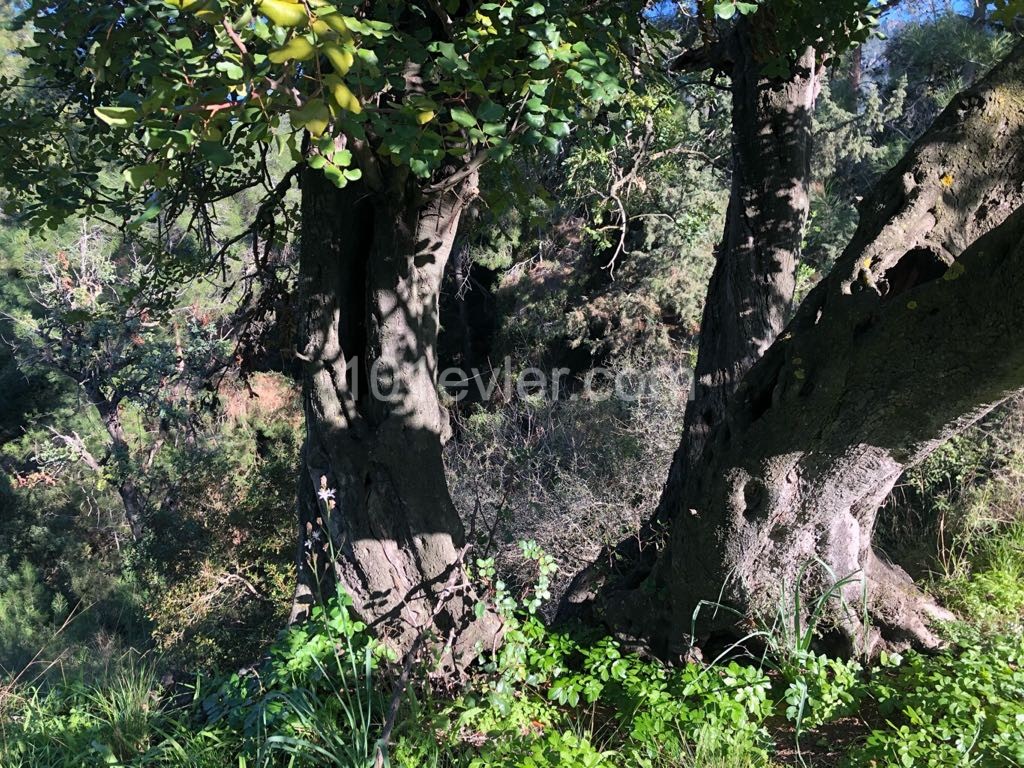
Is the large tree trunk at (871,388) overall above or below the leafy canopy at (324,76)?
below

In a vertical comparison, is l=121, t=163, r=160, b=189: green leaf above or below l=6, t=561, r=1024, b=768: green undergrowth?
above

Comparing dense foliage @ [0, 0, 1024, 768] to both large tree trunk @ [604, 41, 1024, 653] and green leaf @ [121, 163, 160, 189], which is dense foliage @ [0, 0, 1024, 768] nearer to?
green leaf @ [121, 163, 160, 189]

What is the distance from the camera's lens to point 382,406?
3.34 m

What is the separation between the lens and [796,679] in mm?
2561

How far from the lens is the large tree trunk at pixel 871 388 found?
2113 millimetres

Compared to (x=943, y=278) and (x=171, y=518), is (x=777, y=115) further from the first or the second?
(x=171, y=518)

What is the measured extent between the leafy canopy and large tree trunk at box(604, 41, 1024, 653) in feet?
3.75

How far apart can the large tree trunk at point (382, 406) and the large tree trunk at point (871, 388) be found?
44.3 inches

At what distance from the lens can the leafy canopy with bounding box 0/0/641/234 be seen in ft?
5.12

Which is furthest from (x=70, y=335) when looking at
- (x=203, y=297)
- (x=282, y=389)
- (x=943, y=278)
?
(x=943, y=278)

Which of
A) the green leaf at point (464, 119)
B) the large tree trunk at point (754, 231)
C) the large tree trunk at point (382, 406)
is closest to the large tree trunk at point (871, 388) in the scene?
the large tree trunk at point (754, 231)

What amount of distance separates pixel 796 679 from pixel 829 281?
1469 millimetres

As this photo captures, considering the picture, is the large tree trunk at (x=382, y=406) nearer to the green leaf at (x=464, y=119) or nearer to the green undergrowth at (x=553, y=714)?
the green undergrowth at (x=553, y=714)

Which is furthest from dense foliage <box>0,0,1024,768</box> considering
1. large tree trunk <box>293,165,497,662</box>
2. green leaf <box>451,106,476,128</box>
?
large tree trunk <box>293,165,497,662</box>
